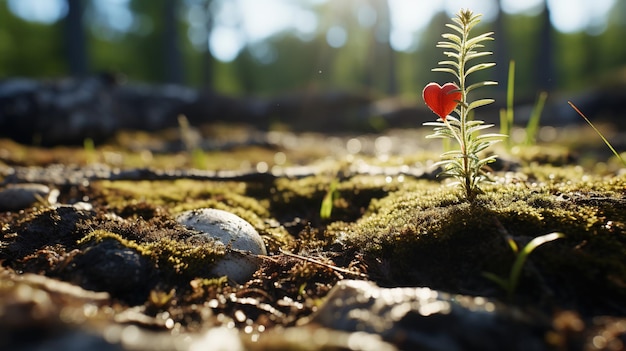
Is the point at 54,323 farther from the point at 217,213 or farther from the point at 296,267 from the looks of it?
the point at 217,213

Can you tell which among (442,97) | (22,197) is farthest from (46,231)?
(442,97)

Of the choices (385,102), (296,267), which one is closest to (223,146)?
(296,267)

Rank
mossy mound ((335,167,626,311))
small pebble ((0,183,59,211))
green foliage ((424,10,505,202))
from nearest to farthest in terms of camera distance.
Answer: mossy mound ((335,167,626,311))
green foliage ((424,10,505,202))
small pebble ((0,183,59,211))

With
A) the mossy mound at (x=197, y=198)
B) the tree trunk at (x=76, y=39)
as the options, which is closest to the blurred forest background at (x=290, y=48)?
the tree trunk at (x=76, y=39)

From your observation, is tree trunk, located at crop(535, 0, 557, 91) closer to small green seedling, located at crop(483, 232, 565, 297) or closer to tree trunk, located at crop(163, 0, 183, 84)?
tree trunk, located at crop(163, 0, 183, 84)

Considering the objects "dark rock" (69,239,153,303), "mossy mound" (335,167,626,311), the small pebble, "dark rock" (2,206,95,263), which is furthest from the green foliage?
the small pebble

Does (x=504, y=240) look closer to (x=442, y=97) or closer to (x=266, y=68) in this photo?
(x=442, y=97)

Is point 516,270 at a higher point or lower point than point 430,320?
higher

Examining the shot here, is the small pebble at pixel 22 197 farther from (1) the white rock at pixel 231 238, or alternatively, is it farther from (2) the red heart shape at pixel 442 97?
(2) the red heart shape at pixel 442 97
